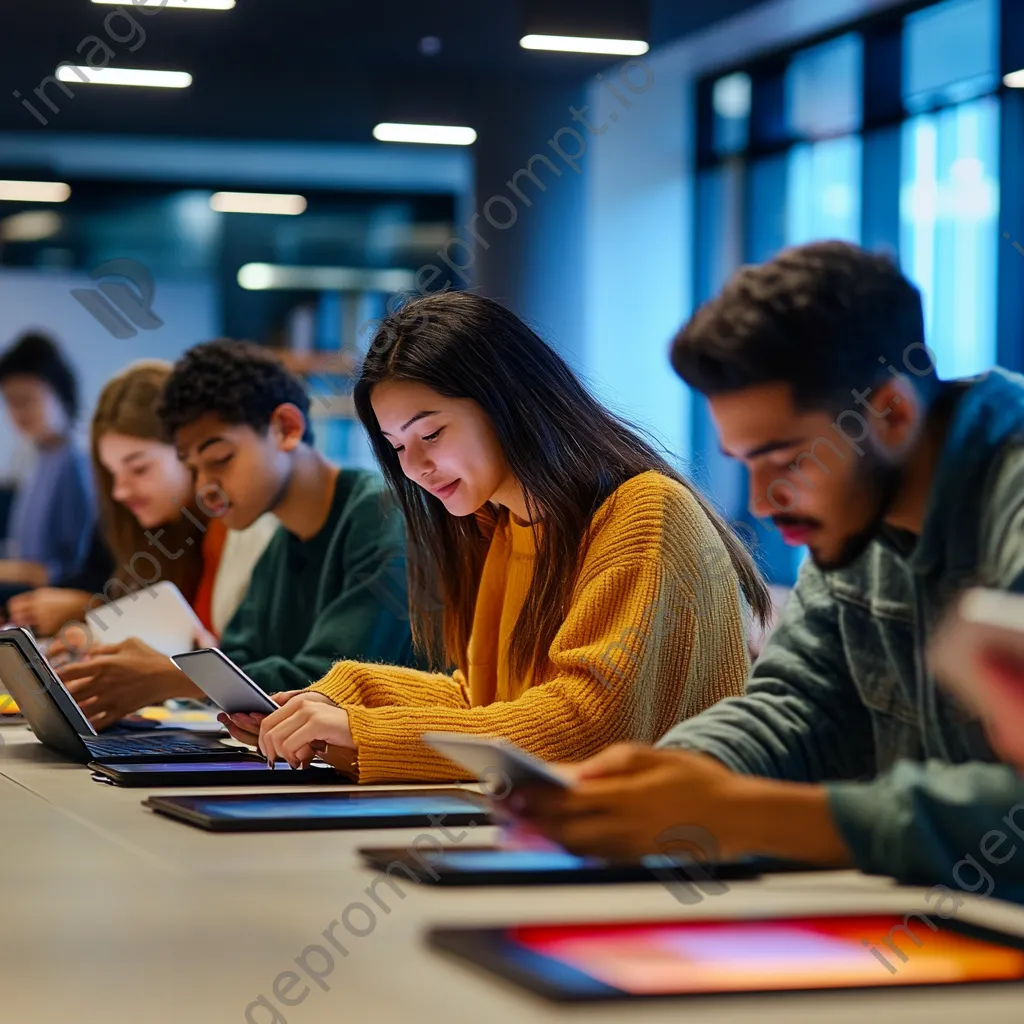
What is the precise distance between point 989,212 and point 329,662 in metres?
4.35

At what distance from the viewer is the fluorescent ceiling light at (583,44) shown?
234 inches

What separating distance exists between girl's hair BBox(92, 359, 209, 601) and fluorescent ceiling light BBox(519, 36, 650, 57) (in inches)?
106

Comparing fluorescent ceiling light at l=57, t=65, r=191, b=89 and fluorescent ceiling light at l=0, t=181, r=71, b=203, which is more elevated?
fluorescent ceiling light at l=57, t=65, r=191, b=89

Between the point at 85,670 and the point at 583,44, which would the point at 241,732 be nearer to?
the point at 85,670

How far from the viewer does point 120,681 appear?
271cm

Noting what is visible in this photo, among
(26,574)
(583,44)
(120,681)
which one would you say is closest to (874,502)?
(120,681)

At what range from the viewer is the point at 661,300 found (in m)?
8.73

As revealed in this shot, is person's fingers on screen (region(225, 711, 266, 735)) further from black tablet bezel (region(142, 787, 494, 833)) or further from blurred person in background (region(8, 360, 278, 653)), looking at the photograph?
blurred person in background (region(8, 360, 278, 653))

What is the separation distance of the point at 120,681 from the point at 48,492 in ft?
11.8

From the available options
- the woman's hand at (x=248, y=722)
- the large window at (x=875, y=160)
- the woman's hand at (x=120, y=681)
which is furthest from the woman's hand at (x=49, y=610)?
the large window at (x=875, y=160)

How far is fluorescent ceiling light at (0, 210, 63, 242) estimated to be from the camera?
9188mm

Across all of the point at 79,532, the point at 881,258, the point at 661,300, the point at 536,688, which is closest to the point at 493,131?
the point at 661,300

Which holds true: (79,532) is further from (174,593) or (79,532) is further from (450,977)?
(450,977)

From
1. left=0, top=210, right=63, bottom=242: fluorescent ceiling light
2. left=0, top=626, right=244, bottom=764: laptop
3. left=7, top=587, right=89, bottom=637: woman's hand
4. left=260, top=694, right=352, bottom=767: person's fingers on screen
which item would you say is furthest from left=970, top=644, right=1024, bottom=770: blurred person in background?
left=0, top=210, right=63, bottom=242: fluorescent ceiling light
